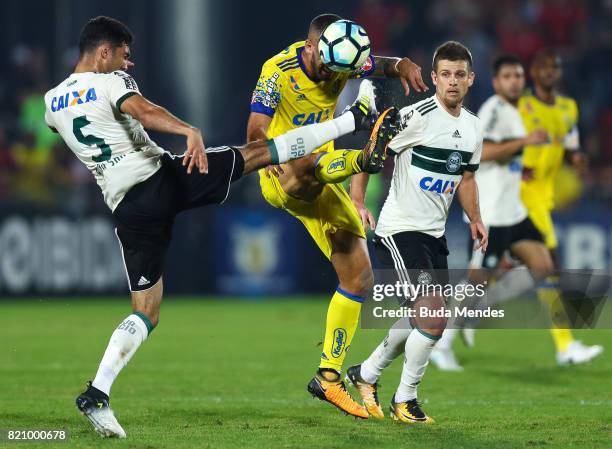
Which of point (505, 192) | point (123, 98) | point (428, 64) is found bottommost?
point (505, 192)

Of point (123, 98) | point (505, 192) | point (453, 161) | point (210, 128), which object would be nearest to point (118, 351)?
point (123, 98)

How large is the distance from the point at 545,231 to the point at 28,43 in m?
9.24

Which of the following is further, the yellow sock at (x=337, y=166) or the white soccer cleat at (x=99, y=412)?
the yellow sock at (x=337, y=166)

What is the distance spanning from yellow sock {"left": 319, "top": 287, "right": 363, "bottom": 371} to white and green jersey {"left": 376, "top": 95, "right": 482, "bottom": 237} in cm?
54

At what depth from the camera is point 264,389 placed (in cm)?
817

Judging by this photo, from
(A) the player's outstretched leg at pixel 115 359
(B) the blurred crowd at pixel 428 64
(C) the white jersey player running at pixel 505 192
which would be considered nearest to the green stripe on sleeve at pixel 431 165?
(A) the player's outstretched leg at pixel 115 359

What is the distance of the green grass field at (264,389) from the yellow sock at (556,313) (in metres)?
0.30

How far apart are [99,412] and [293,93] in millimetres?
2327

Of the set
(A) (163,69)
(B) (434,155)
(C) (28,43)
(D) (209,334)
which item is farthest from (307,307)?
(B) (434,155)

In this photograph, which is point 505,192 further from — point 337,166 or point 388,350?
point 337,166

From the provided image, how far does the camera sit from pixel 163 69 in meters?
16.2

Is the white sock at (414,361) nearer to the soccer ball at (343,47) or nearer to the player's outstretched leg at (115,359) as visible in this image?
the player's outstretched leg at (115,359)

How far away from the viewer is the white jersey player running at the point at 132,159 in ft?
20.3

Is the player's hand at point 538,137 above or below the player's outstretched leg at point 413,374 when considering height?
above
